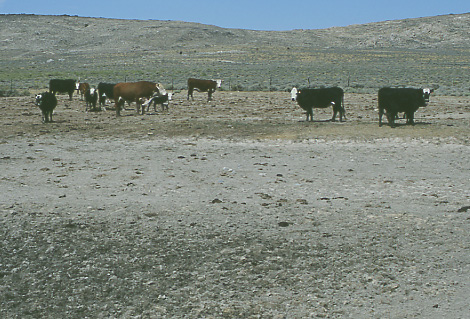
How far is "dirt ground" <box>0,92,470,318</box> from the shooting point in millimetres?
5172

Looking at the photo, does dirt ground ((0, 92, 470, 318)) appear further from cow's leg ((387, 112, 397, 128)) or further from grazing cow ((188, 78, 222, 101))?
grazing cow ((188, 78, 222, 101))

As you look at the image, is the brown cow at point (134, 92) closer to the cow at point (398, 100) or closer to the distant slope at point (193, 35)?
the cow at point (398, 100)

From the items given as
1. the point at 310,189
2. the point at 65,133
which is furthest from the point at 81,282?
the point at 65,133

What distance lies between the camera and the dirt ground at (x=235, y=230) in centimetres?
517

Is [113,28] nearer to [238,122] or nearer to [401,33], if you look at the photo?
[401,33]

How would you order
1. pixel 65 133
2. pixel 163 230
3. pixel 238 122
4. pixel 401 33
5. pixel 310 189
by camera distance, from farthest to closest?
pixel 401 33 < pixel 238 122 < pixel 65 133 < pixel 310 189 < pixel 163 230

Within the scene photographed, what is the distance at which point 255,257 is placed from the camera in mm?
6141

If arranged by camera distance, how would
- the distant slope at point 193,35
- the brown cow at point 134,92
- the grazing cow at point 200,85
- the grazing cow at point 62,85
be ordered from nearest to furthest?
the brown cow at point 134,92, the grazing cow at point 200,85, the grazing cow at point 62,85, the distant slope at point 193,35

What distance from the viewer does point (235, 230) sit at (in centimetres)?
701

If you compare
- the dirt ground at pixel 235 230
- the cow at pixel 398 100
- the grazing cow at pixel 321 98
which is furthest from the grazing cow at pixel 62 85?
the cow at pixel 398 100

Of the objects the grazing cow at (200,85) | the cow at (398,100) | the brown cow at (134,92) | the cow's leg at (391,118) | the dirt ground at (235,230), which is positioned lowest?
the dirt ground at (235,230)

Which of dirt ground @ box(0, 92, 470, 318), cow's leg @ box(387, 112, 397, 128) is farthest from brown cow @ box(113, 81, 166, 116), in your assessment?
cow's leg @ box(387, 112, 397, 128)

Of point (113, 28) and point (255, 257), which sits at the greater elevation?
point (113, 28)

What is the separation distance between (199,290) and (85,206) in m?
3.31
